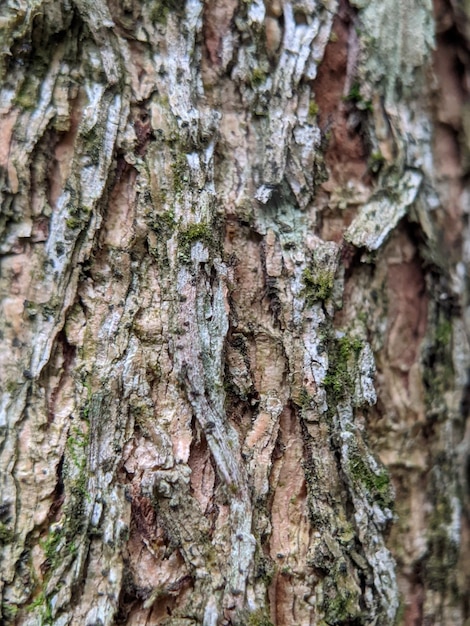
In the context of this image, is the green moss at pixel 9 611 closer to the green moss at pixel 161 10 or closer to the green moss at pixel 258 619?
the green moss at pixel 258 619

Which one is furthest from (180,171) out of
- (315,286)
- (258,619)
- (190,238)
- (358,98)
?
(258,619)

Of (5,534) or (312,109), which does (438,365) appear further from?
(5,534)

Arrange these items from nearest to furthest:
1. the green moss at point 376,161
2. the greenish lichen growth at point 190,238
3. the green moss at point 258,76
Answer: the greenish lichen growth at point 190,238 → the green moss at point 258,76 → the green moss at point 376,161

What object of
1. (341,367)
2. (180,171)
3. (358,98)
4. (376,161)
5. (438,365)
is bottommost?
(341,367)

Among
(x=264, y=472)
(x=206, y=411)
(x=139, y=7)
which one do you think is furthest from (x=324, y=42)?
(x=264, y=472)

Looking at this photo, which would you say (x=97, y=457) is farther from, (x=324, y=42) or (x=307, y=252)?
(x=324, y=42)


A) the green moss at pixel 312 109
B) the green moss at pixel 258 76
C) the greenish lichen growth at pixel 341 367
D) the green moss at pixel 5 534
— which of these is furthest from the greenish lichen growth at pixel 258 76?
the green moss at pixel 5 534

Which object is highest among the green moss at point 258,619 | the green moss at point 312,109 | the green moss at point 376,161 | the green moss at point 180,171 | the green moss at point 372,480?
the green moss at point 312,109

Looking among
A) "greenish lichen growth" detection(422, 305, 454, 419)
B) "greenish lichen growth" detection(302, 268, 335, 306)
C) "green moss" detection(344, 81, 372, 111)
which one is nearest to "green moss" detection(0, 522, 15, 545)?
"greenish lichen growth" detection(302, 268, 335, 306)
